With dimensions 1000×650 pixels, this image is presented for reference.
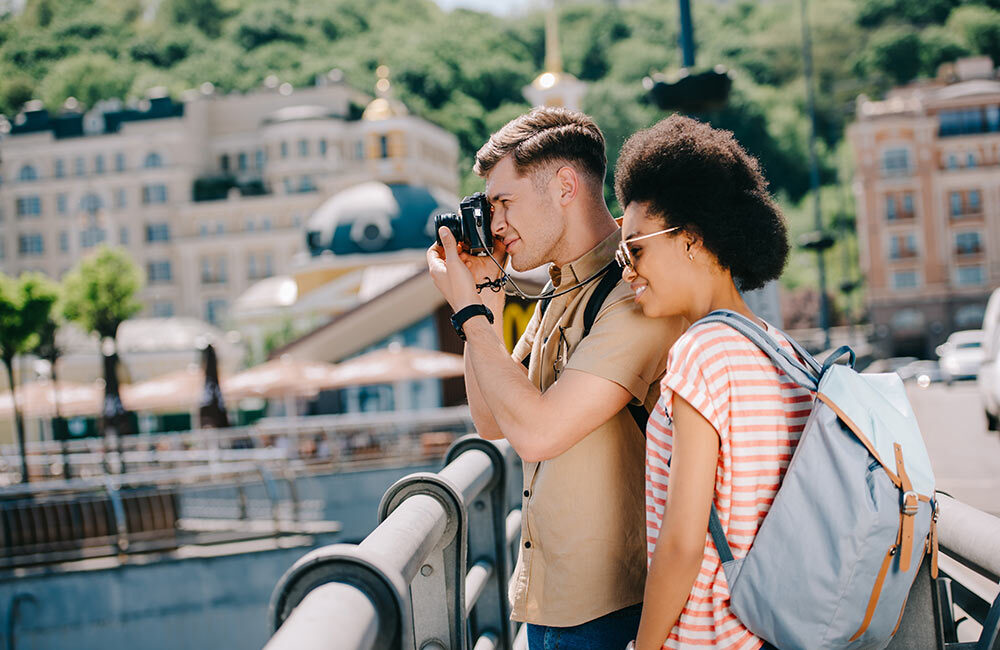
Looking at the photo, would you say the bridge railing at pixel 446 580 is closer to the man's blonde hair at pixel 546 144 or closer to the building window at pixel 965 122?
the man's blonde hair at pixel 546 144

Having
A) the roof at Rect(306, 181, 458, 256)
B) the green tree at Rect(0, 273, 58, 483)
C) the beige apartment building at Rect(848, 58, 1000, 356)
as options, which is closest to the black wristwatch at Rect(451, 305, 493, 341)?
the green tree at Rect(0, 273, 58, 483)

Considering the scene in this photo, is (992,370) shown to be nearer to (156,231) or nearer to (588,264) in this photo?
(588,264)

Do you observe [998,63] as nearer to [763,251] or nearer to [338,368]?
[338,368]

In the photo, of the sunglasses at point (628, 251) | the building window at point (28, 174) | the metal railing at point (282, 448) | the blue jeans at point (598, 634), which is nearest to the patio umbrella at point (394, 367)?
the metal railing at point (282, 448)

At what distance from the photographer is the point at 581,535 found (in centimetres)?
263

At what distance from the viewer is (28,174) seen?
324ft

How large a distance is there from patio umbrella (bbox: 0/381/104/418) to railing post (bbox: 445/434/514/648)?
26.3m

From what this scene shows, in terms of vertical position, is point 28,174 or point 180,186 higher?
point 28,174

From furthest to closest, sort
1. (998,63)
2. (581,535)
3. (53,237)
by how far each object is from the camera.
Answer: (53,237) < (998,63) < (581,535)

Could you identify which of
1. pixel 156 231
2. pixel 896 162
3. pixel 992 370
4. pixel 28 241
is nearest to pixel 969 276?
pixel 896 162

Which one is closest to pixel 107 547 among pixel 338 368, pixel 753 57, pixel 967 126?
pixel 338 368

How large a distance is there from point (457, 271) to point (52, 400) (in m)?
29.2

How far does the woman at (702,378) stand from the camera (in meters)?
2.17

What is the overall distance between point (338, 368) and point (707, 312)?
23.9 metres
